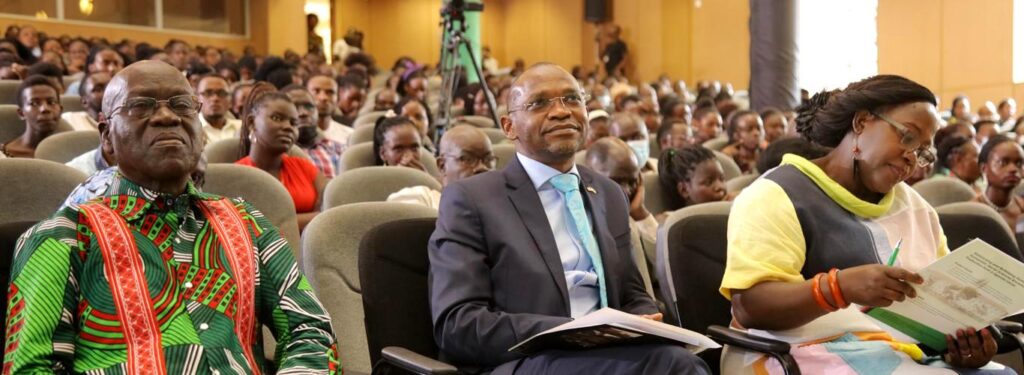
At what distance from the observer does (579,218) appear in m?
2.55

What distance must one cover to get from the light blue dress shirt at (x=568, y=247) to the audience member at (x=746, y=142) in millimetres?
4528

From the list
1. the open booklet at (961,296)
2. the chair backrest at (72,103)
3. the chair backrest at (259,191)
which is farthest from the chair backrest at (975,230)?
the chair backrest at (72,103)

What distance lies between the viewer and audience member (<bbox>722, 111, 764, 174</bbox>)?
6938 mm

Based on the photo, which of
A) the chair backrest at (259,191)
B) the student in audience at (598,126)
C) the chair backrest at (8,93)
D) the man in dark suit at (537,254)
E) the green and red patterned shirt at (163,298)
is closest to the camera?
the green and red patterned shirt at (163,298)

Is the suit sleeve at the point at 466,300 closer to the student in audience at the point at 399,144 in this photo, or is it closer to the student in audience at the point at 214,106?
the student in audience at the point at 399,144

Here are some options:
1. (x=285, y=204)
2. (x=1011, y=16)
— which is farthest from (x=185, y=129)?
(x=1011, y=16)

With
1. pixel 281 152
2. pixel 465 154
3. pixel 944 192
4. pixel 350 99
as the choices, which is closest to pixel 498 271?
pixel 465 154

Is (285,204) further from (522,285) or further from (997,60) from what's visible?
(997,60)

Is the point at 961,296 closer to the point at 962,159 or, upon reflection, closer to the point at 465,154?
the point at 465,154

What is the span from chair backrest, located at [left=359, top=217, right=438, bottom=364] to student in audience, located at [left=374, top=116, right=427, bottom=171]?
227cm

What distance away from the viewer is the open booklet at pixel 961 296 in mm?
Result: 2045

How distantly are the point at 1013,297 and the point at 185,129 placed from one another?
164cm

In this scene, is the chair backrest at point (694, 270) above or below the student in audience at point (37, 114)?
below

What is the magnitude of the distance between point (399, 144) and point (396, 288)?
7.77 ft
